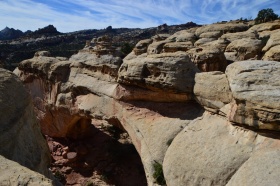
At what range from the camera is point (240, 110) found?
39.1ft

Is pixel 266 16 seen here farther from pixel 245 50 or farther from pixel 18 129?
pixel 18 129

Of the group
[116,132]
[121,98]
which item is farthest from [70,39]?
[121,98]

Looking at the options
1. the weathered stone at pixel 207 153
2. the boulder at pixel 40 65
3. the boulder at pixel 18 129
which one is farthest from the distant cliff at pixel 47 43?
the weathered stone at pixel 207 153

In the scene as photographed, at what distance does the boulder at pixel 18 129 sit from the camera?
993 cm

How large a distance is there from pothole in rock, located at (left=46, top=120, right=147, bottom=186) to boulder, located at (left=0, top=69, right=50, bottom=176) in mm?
11462

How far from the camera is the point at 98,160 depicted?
24.9 m

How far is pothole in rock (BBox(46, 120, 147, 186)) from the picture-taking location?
2291cm

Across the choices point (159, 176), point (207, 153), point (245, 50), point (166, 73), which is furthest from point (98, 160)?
point (245, 50)

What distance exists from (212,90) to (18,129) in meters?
9.11

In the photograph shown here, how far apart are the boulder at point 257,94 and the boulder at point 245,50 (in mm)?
11964

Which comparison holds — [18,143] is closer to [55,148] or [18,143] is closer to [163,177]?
[163,177]

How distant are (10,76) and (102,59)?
10796 mm

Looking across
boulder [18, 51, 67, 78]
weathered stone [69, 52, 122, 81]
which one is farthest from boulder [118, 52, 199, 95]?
boulder [18, 51, 67, 78]

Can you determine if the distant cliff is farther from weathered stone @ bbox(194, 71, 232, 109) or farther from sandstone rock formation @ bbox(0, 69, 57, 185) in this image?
weathered stone @ bbox(194, 71, 232, 109)
